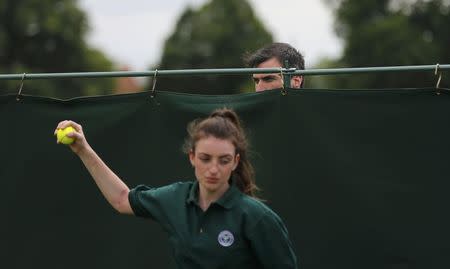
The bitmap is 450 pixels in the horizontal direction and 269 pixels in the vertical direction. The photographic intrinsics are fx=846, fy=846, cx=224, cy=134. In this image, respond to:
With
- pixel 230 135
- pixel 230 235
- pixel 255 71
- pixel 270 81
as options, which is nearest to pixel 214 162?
pixel 230 135

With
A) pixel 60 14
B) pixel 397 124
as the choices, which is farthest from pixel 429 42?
pixel 397 124

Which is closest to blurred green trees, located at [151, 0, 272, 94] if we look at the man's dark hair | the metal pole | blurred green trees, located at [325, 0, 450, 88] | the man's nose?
blurred green trees, located at [325, 0, 450, 88]

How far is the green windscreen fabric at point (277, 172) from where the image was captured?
512cm

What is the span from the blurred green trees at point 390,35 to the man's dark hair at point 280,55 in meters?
26.5

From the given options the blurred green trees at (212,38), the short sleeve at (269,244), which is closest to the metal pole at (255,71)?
the short sleeve at (269,244)

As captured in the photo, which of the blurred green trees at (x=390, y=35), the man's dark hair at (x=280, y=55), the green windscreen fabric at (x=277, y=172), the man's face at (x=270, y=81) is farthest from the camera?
the blurred green trees at (x=390, y=35)

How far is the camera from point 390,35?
34438 mm

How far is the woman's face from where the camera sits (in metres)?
4.07

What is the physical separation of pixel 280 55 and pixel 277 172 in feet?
3.21

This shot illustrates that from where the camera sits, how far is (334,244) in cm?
520

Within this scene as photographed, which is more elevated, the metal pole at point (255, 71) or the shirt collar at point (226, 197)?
the metal pole at point (255, 71)

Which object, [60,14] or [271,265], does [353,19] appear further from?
[271,265]

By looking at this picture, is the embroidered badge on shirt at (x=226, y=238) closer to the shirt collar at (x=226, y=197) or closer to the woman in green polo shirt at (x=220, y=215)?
the woman in green polo shirt at (x=220, y=215)

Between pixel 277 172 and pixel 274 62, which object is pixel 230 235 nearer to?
pixel 277 172
